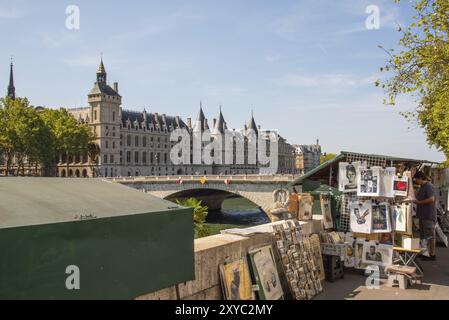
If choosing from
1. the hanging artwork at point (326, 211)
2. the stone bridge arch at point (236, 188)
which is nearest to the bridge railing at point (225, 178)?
the stone bridge arch at point (236, 188)

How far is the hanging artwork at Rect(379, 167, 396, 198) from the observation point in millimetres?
9406

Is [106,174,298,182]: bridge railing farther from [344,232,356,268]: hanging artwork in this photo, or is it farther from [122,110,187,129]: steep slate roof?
[122,110,187,129]: steep slate roof

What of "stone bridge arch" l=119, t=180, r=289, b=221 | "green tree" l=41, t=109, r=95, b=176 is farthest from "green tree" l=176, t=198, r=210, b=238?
"green tree" l=41, t=109, r=95, b=176

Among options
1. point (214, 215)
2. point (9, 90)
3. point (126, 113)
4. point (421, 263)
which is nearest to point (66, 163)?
point (126, 113)

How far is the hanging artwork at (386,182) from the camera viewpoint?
9406 millimetres

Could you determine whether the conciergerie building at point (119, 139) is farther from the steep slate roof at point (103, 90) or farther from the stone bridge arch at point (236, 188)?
the stone bridge arch at point (236, 188)

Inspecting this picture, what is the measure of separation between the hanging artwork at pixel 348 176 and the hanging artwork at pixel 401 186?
882mm

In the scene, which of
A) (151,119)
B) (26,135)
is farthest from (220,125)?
(26,135)

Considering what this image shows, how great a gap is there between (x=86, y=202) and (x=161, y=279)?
1.30 m

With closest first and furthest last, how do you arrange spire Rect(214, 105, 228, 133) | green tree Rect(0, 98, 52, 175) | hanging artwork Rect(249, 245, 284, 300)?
hanging artwork Rect(249, 245, 284, 300) → green tree Rect(0, 98, 52, 175) → spire Rect(214, 105, 228, 133)

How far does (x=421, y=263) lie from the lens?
425 inches

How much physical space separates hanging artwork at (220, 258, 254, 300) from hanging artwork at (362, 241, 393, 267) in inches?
152

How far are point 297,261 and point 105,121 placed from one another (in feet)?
273

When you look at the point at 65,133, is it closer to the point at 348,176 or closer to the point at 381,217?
the point at 348,176
